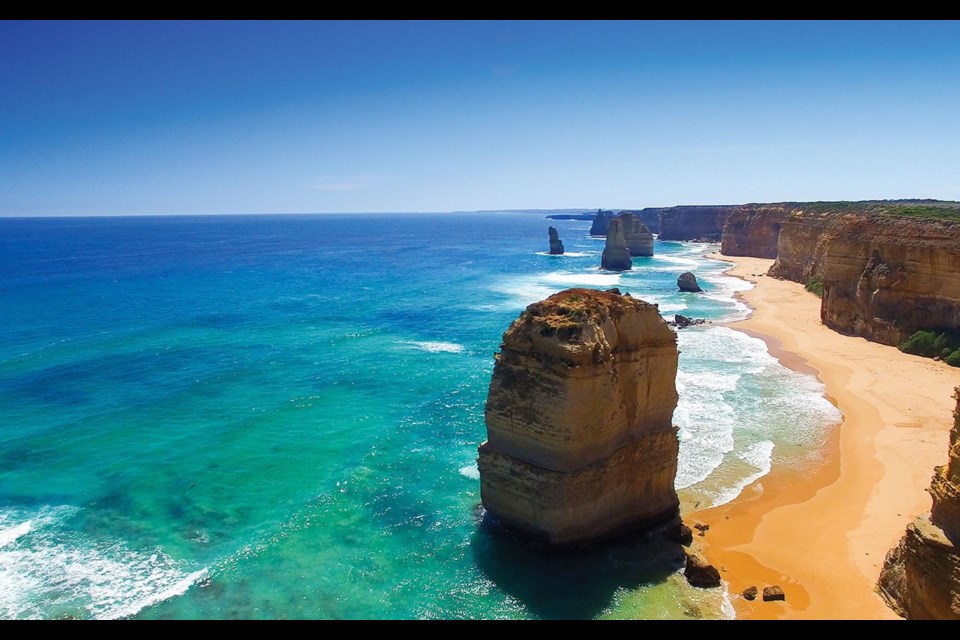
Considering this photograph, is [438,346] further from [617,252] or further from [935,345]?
[617,252]

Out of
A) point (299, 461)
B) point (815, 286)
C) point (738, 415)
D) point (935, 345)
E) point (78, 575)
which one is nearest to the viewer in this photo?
point (78, 575)

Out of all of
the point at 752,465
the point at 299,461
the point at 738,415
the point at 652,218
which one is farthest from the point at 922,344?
the point at 652,218

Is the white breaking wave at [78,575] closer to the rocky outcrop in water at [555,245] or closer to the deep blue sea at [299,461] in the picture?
the deep blue sea at [299,461]

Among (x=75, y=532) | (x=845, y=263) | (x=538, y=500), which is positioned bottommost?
(x=75, y=532)

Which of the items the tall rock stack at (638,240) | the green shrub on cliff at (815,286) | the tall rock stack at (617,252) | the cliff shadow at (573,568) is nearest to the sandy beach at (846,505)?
the cliff shadow at (573,568)

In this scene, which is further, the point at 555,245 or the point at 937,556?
the point at 555,245

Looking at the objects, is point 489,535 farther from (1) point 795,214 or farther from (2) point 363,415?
(1) point 795,214

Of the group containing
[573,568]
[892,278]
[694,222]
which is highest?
[694,222]
